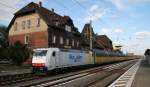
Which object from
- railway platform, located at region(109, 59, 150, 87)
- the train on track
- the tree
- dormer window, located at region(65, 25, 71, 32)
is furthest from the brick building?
railway platform, located at region(109, 59, 150, 87)

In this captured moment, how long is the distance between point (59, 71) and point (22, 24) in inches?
1025

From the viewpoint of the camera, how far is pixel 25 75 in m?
24.9

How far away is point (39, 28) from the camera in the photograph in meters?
48.6

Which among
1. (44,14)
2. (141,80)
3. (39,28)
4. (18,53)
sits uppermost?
(44,14)

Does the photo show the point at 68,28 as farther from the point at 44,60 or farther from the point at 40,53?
the point at 44,60

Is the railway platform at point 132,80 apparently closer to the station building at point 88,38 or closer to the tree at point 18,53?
the tree at point 18,53

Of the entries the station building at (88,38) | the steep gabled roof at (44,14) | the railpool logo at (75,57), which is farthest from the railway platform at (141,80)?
the steep gabled roof at (44,14)

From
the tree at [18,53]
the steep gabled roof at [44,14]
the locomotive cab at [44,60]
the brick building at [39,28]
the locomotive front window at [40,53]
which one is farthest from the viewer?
the steep gabled roof at [44,14]

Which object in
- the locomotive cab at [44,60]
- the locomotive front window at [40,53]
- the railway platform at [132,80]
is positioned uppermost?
the locomotive front window at [40,53]

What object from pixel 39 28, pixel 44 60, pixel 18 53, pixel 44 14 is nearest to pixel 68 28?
pixel 44 14

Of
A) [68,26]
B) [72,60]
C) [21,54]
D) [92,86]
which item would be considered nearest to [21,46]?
[21,54]

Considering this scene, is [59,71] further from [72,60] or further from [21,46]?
[21,46]

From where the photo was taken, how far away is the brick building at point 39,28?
4797 centimetres

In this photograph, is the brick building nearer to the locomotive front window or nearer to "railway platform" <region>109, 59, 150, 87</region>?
the locomotive front window
